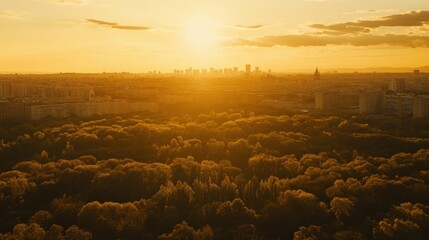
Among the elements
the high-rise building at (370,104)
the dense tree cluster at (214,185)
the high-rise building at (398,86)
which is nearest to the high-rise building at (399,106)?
the high-rise building at (370,104)

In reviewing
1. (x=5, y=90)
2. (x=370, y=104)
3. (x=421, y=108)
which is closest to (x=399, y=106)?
(x=370, y=104)

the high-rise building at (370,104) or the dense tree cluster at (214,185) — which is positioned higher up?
the high-rise building at (370,104)

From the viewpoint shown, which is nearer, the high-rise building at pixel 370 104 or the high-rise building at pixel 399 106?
the high-rise building at pixel 399 106

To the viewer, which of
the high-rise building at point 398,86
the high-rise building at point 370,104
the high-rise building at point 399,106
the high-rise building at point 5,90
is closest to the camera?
the high-rise building at point 399,106

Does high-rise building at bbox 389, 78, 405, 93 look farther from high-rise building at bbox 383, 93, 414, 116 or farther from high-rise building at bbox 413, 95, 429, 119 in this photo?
high-rise building at bbox 413, 95, 429, 119

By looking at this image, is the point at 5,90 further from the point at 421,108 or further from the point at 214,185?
the point at 214,185

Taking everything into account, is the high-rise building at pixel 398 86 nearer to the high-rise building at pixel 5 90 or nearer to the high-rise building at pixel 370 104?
the high-rise building at pixel 370 104

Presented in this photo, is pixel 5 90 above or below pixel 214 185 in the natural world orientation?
above

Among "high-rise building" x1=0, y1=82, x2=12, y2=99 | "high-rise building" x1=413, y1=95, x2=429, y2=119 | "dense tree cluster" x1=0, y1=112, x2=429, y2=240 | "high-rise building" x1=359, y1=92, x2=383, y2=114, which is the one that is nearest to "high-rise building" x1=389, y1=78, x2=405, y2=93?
"high-rise building" x1=359, y1=92, x2=383, y2=114

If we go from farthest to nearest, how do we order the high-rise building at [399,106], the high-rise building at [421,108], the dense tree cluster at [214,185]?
the high-rise building at [399,106] < the high-rise building at [421,108] < the dense tree cluster at [214,185]

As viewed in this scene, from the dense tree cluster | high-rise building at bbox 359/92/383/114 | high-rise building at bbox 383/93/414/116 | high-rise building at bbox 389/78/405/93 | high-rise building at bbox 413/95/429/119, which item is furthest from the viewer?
high-rise building at bbox 389/78/405/93
